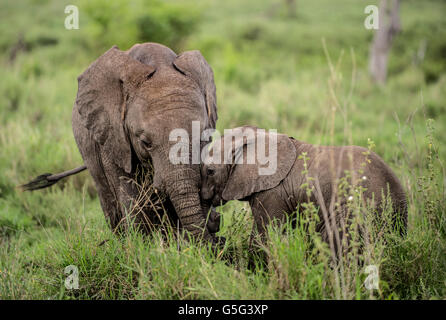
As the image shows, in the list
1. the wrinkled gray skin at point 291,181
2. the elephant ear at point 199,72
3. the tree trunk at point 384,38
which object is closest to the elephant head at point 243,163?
the wrinkled gray skin at point 291,181

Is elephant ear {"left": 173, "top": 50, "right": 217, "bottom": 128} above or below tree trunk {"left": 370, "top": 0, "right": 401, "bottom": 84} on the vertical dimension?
below

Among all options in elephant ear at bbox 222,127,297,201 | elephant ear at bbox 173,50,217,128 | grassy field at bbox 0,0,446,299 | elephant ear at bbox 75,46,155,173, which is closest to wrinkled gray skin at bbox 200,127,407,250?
elephant ear at bbox 222,127,297,201

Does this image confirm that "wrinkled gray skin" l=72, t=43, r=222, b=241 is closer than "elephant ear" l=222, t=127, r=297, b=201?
Yes

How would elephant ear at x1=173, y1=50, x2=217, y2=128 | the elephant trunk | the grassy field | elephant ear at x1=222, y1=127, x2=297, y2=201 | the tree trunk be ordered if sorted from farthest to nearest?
the tree trunk, elephant ear at x1=173, y1=50, x2=217, y2=128, elephant ear at x1=222, y1=127, x2=297, y2=201, the elephant trunk, the grassy field

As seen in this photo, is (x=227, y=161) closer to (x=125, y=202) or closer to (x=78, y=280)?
(x=125, y=202)

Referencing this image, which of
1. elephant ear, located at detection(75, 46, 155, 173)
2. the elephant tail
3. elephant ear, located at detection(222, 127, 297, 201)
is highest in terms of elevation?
elephant ear, located at detection(75, 46, 155, 173)

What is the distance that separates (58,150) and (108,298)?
183 inches

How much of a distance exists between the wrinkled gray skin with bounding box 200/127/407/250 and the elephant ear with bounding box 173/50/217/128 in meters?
0.34

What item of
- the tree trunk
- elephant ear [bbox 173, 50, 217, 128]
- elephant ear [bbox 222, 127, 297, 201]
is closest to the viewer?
elephant ear [bbox 222, 127, 297, 201]

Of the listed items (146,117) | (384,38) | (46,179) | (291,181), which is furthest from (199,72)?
(384,38)

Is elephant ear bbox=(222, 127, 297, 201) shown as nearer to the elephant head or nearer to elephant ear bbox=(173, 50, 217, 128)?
the elephant head

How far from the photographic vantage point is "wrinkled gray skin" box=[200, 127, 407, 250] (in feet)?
14.0

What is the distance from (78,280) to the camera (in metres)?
4.39

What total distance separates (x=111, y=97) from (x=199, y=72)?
813 mm
